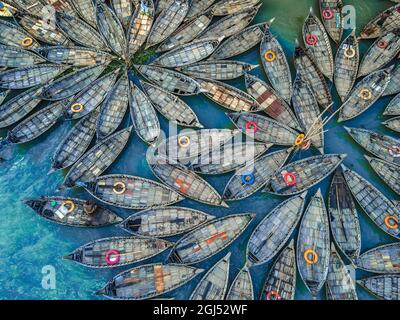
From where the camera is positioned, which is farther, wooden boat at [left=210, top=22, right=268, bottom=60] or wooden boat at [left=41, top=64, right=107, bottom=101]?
wooden boat at [left=210, top=22, right=268, bottom=60]

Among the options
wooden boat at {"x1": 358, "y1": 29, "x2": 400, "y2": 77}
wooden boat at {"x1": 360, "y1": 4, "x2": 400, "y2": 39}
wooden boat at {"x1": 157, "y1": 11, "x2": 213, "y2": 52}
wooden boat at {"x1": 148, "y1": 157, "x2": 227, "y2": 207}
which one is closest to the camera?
wooden boat at {"x1": 148, "y1": 157, "x2": 227, "y2": 207}

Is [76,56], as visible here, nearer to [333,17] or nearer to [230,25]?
[230,25]

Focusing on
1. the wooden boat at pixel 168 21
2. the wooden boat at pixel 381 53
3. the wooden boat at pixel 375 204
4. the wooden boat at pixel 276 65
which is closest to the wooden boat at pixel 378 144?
the wooden boat at pixel 375 204

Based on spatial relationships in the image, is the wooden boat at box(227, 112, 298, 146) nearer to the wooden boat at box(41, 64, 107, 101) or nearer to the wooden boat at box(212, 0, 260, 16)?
the wooden boat at box(212, 0, 260, 16)

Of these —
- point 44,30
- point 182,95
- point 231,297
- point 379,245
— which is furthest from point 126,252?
point 44,30

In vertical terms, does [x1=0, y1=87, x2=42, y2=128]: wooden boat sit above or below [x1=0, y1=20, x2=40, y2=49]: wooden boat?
below

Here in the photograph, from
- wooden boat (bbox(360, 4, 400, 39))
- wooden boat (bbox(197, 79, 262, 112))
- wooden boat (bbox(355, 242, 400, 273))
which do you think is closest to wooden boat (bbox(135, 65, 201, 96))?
wooden boat (bbox(197, 79, 262, 112))

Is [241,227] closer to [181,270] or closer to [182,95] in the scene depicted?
[181,270]
